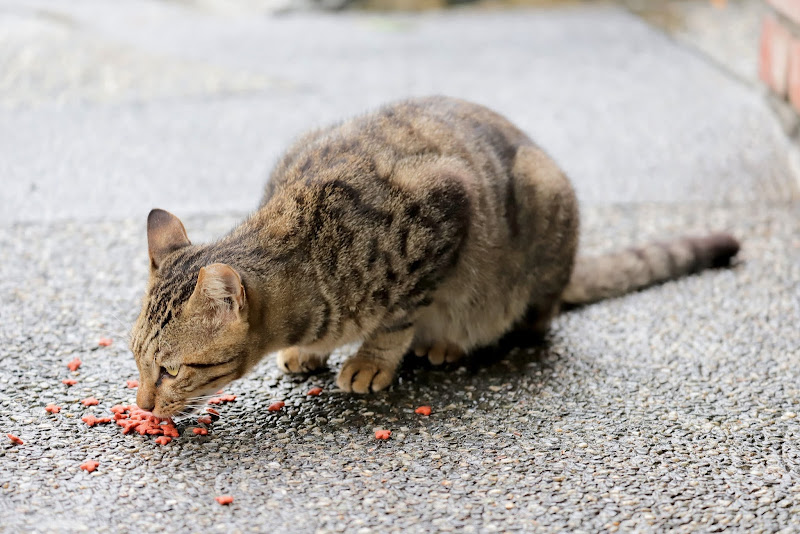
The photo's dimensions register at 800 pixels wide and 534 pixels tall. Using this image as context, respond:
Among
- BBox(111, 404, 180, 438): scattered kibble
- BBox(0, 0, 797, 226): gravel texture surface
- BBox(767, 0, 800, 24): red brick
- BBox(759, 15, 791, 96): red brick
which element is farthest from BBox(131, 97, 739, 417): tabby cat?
BBox(759, 15, 791, 96): red brick

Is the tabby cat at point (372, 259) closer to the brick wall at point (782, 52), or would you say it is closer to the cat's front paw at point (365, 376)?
the cat's front paw at point (365, 376)

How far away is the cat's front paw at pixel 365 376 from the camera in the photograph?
11.2ft

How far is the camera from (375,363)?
3477 mm

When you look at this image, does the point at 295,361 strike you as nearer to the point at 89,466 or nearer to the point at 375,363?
the point at 375,363

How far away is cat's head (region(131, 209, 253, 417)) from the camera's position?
284cm

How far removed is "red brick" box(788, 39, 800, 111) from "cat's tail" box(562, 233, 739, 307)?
5.22 ft

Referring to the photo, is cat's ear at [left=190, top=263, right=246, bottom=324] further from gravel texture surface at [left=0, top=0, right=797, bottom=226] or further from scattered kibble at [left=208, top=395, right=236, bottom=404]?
gravel texture surface at [left=0, top=0, right=797, bottom=226]

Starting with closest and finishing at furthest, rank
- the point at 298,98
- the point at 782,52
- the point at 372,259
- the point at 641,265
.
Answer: the point at 372,259 < the point at 641,265 < the point at 782,52 < the point at 298,98

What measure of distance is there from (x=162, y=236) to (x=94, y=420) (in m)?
0.70

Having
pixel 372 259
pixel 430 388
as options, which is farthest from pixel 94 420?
pixel 430 388

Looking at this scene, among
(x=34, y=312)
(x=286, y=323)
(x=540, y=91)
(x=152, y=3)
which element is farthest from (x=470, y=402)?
(x=152, y=3)

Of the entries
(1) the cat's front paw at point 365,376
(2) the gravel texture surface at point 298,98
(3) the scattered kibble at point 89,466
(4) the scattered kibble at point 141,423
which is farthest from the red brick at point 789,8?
(3) the scattered kibble at point 89,466

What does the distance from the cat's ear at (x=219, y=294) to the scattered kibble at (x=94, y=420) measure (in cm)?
64

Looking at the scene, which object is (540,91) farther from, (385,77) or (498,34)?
(498,34)
